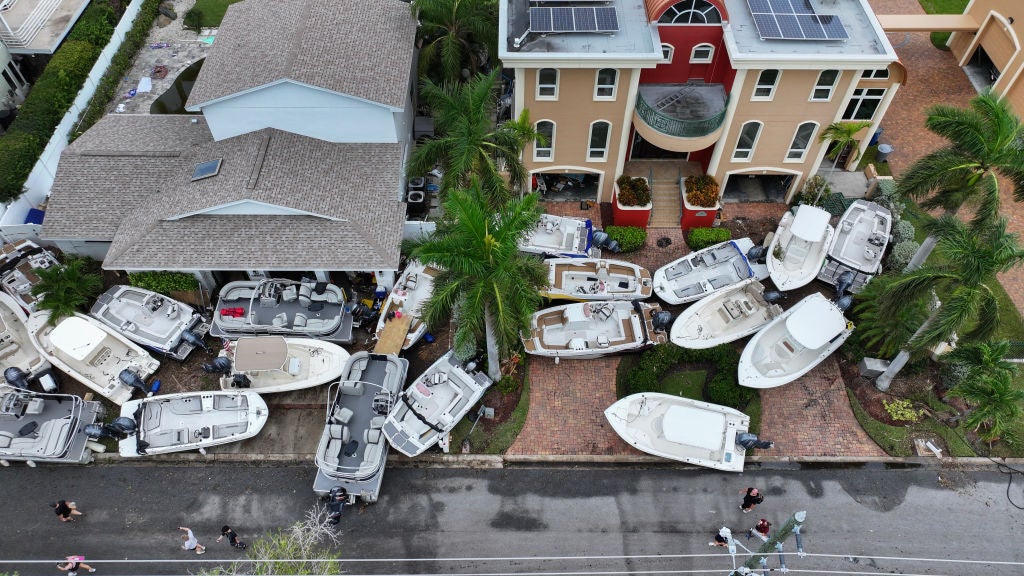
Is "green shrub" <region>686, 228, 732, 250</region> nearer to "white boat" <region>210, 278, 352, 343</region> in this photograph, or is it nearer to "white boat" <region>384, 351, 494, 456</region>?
"white boat" <region>384, 351, 494, 456</region>

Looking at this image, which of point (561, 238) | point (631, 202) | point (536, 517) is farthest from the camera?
point (631, 202)

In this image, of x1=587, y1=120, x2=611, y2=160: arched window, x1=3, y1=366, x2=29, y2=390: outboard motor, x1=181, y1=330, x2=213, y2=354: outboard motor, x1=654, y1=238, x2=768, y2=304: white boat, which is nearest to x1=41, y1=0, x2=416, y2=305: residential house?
x1=181, y1=330, x2=213, y2=354: outboard motor

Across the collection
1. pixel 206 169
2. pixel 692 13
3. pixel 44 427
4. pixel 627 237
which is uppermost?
pixel 692 13

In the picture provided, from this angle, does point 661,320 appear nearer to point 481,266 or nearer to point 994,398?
point 481,266

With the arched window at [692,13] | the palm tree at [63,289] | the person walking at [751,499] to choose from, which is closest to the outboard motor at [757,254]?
the arched window at [692,13]

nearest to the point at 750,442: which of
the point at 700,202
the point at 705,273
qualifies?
the point at 705,273

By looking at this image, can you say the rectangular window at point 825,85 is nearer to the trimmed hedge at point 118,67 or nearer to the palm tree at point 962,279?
the palm tree at point 962,279
